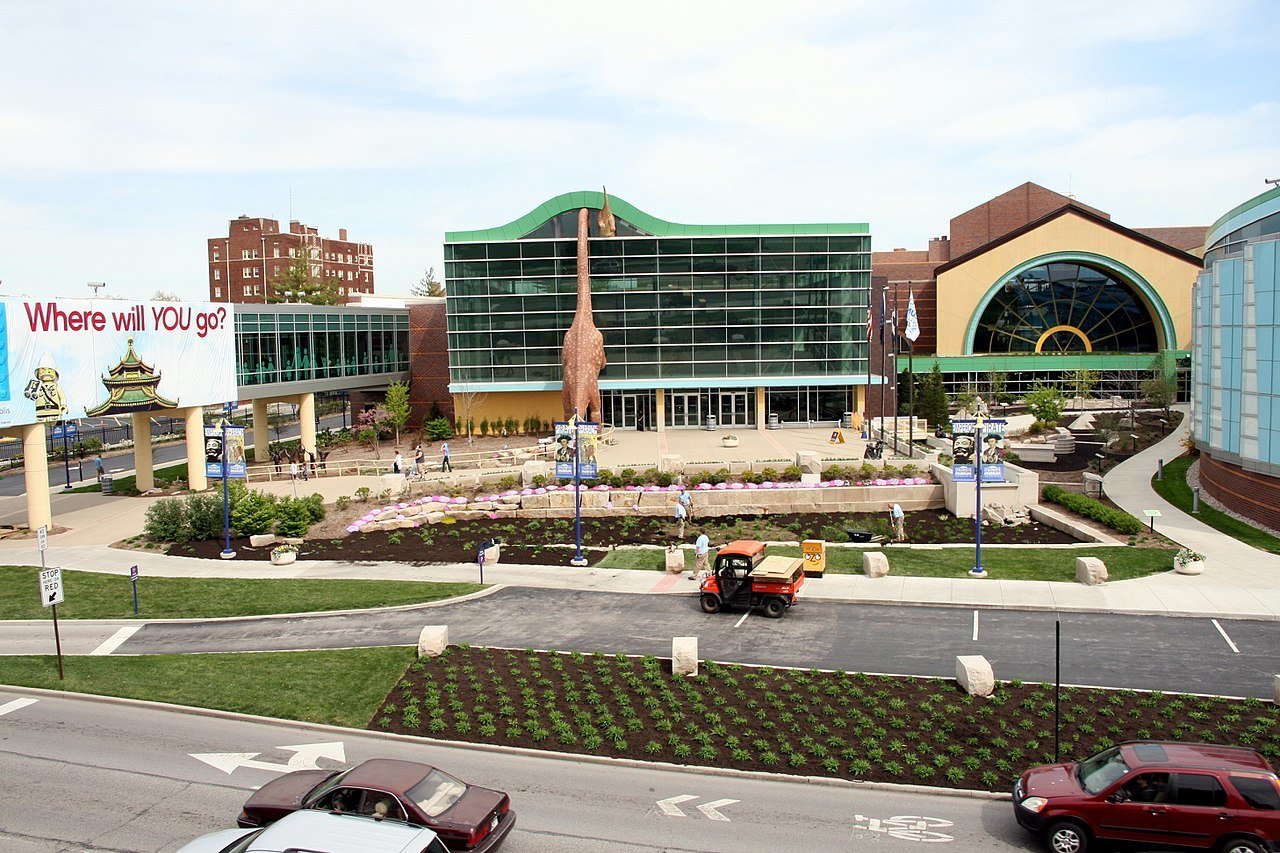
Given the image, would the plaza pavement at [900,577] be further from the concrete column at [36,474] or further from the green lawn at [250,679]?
the green lawn at [250,679]

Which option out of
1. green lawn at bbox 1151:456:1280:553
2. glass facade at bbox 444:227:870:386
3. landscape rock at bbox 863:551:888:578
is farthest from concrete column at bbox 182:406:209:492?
green lawn at bbox 1151:456:1280:553

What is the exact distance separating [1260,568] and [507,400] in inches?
1739

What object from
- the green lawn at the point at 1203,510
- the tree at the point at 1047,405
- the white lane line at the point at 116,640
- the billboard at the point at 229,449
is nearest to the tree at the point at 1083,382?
the tree at the point at 1047,405

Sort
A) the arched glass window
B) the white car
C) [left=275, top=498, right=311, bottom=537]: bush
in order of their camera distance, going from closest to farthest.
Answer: the white car, [left=275, top=498, right=311, bottom=537]: bush, the arched glass window

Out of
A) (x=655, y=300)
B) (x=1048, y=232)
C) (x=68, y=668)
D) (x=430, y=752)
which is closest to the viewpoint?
(x=430, y=752)

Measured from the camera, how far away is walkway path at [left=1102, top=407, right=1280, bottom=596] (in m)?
25.8

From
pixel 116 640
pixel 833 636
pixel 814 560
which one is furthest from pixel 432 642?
pixel 814 560

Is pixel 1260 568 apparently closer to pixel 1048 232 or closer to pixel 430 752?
pixel 430 752

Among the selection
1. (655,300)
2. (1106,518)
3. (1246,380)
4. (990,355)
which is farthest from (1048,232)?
(1106,518)

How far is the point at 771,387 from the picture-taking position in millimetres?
61562

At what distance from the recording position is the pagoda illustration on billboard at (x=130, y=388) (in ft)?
129

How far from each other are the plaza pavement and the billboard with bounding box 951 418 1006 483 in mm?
3658

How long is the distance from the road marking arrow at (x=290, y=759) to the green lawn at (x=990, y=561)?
1350cm

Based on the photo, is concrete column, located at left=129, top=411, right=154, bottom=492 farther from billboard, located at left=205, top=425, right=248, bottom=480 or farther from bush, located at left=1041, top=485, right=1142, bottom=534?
bush, located at left=1041, top=485, right=1142, bottom=534
